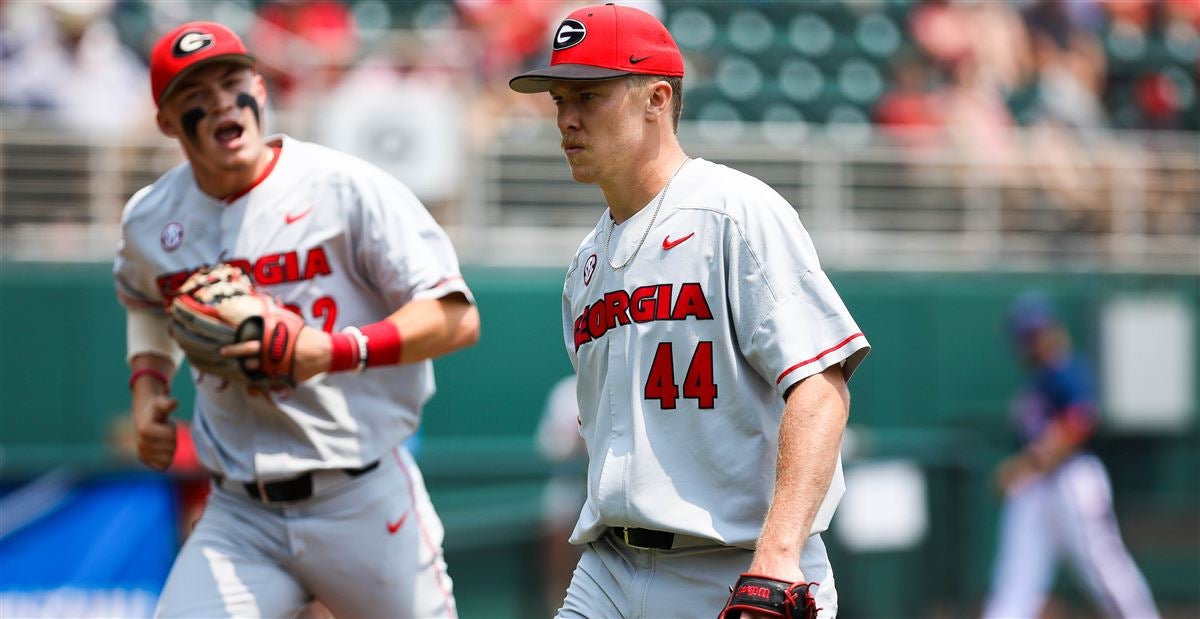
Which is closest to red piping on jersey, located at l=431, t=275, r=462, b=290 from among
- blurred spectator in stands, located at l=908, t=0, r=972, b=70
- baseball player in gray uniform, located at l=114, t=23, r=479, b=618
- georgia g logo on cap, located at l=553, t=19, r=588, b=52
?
baseball player in gray uniform, located at l=114, t=23, r=479, b=618

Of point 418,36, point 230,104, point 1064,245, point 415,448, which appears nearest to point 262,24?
point 418,36

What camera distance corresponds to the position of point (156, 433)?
4.00 meters

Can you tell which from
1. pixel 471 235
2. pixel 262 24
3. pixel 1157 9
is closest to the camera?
pixel 471 235

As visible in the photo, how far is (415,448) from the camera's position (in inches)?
344

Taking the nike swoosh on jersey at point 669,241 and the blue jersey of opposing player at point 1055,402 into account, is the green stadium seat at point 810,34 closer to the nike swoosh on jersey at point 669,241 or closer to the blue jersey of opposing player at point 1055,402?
the blue jersey of opposing player at point 1055,402

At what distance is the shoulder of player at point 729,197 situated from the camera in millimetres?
2908

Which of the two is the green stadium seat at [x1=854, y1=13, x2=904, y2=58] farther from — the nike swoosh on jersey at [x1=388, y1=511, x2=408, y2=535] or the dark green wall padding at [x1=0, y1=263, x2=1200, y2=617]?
the nike swoosh on jersey at [x1=388, y1=511, x2=408, y2=535]

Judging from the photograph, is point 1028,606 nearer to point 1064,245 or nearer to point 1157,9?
point 1064,245

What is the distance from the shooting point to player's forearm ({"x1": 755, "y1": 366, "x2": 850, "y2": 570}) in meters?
2.66

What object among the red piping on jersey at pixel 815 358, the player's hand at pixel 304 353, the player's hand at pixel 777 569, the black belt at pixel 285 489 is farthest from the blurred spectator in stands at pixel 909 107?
the player's hand at pixel 777 569

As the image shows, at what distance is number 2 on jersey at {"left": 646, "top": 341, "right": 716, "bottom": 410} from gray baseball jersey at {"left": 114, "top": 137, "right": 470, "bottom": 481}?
101 centimetres

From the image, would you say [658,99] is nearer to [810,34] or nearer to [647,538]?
[647,538]

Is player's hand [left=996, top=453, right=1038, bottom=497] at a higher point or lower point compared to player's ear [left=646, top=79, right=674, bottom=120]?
lower

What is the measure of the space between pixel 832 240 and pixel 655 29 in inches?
265
